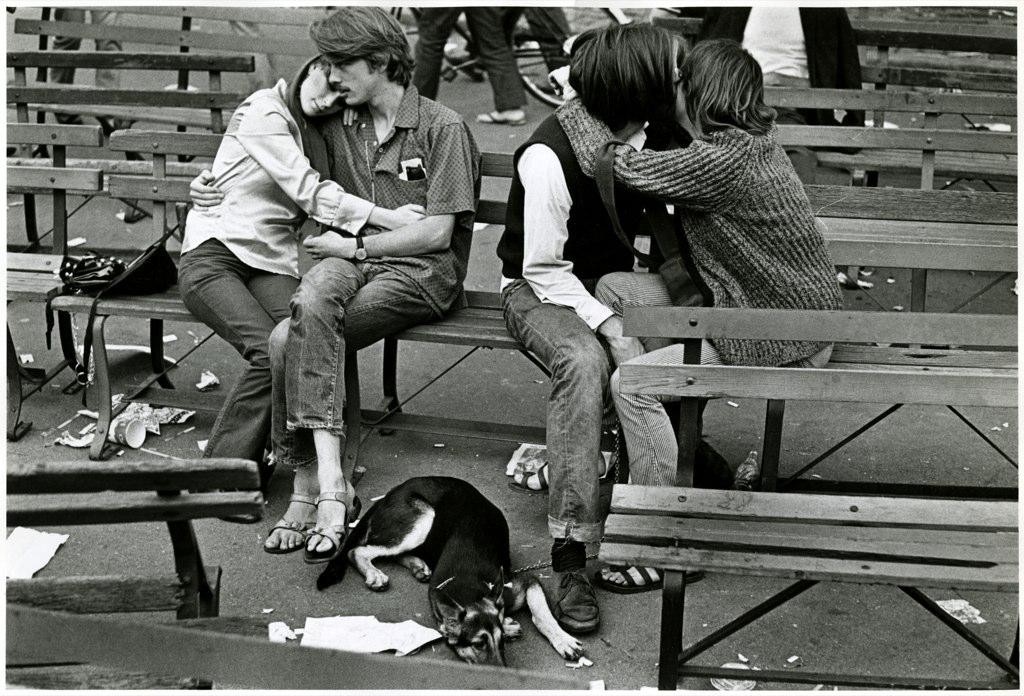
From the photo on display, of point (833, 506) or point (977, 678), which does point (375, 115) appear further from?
point (977, 678)

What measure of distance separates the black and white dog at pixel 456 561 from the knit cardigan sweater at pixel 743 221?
3.18 feet

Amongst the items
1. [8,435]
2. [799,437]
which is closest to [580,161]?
[799,437]

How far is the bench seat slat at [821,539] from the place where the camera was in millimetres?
3262

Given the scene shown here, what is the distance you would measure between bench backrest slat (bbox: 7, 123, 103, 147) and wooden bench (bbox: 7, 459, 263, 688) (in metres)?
3.03

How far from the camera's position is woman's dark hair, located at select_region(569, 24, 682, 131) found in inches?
157

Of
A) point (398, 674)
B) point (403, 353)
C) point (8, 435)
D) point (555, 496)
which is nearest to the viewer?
point (398, 674)

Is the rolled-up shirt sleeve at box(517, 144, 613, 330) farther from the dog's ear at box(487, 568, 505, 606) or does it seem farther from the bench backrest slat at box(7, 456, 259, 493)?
the bench backrest slat at box(7, 456, 259, 493)

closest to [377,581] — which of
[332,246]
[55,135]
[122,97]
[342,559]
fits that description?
[342,559]

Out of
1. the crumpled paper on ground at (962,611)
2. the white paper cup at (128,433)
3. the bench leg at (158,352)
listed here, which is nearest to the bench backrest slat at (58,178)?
the bench leg at (158,352)

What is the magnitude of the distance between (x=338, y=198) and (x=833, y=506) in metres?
2.18

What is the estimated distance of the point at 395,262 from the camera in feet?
15.0

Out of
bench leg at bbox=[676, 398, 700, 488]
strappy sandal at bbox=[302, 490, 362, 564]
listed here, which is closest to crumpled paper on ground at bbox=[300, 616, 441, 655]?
strappy sandal at bbox=[302, 490, 362, 564]

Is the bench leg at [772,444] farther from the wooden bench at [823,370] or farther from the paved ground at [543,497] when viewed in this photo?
the wooden bench at [823,370]

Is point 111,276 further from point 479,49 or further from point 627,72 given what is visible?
point 479,49
